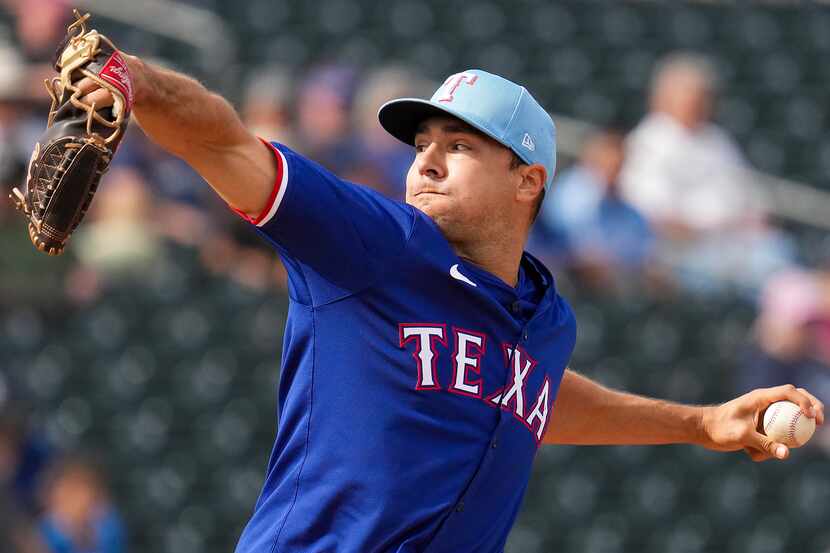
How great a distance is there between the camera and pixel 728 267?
8281 mm

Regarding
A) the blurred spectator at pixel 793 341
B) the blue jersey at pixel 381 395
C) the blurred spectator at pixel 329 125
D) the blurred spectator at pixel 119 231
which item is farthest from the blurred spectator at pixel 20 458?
the blurred spectator at pixel 793 341

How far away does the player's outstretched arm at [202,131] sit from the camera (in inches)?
104

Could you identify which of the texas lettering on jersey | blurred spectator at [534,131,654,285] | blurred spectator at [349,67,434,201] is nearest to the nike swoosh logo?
the texas lettering on jersey

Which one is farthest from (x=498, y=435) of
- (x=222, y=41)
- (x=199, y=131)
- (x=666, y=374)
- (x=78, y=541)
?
(x=222, y=41)

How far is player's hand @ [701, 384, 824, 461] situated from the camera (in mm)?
3578

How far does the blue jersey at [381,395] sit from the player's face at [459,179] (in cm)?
12

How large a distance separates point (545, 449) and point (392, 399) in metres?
4.72

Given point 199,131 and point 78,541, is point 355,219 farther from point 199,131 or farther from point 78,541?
point 78,541

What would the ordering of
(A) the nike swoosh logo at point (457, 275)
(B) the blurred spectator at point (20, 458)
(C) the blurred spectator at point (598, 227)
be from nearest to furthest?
(A) the nike swoosh logo at point (457, 275), (B) the blurred spectator at point (20, 458), (C) the blurred spectator at point (598, 227)

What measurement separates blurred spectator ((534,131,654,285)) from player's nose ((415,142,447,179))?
4.59 m

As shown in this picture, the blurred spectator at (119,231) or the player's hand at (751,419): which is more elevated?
the player's hand at (751,419)

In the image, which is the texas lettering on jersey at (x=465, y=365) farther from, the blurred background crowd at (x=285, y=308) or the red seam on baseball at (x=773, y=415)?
the blurred background crowd at (x=285, y=308)

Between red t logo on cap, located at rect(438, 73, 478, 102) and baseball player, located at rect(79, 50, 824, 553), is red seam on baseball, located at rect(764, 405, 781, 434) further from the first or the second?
red t logo on cap, located at rect(438, 73, 478, 102)

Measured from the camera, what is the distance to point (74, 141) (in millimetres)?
2592
